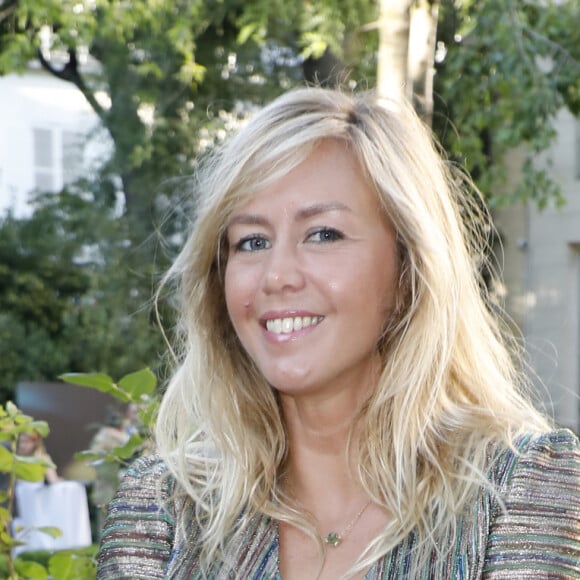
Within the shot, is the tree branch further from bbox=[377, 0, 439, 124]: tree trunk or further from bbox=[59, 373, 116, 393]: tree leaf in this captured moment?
bbox=[59, 373, 116, 393]: tree leaf

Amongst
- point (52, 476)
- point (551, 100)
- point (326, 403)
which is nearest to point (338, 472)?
point (326, 403)

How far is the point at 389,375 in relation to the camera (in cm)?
246

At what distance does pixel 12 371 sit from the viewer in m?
Result: 15.8

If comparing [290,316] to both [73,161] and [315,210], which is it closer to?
[315,210]


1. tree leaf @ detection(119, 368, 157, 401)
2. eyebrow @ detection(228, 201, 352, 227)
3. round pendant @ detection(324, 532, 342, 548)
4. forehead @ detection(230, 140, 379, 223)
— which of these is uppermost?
forehead @ detection(230, 140, 379, 223)

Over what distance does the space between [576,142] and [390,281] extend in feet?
47.1

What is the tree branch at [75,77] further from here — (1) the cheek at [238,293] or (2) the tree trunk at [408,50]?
(1) the cheek at [238,293]

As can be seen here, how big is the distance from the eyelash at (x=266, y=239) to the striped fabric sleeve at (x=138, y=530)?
1.65 ft

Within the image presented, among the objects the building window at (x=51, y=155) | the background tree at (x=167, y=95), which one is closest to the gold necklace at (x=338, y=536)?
the background tree at (x=167, y=95)

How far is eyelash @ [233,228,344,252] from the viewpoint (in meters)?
2.38

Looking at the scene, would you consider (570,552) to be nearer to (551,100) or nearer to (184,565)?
(184,565)

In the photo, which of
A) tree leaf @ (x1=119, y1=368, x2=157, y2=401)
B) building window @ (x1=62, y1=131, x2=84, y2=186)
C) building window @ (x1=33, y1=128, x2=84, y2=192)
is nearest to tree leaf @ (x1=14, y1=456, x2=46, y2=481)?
tree leaf @ (x1=119, y1=368, x2=157, y2=401)

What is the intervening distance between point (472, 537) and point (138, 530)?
0.68m

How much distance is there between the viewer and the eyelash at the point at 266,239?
2383mm
